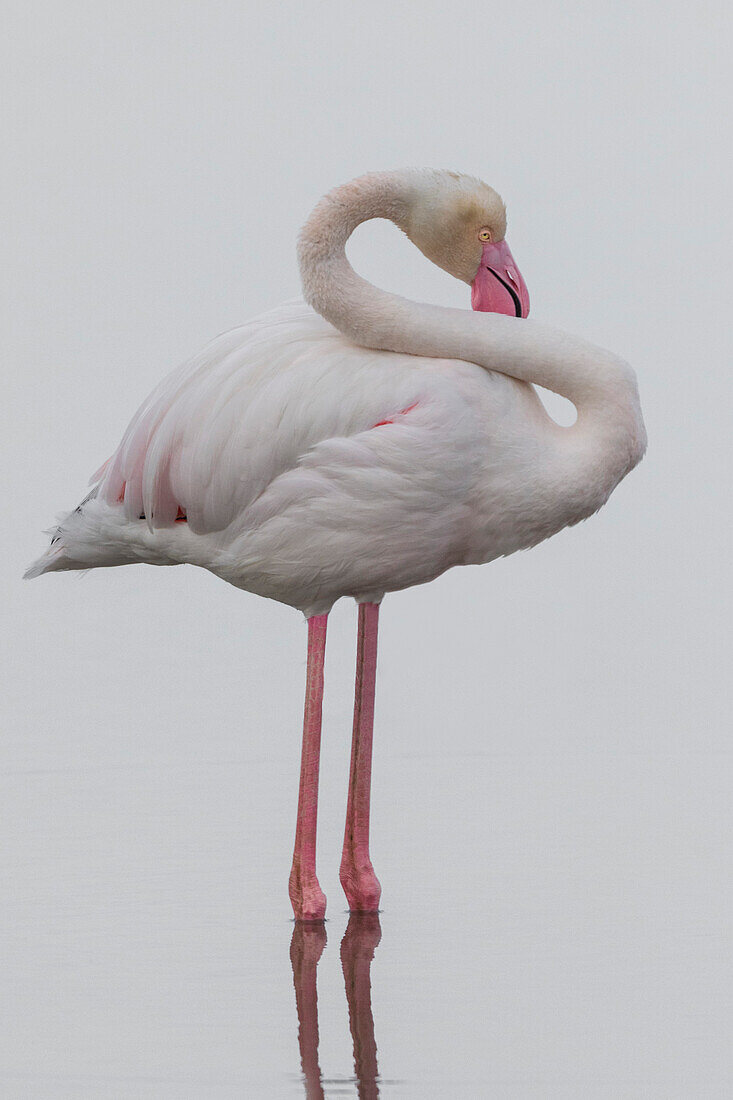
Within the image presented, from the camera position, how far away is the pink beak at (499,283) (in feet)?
20.1

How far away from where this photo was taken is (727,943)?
5.75 meters

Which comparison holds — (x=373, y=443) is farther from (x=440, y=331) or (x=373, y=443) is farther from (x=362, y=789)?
(x=362, y=789)

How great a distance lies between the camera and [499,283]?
20.1 feet

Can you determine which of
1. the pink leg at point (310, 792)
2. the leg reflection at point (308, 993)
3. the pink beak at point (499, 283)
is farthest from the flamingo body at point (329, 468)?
the leg reflection at point (308, 993)

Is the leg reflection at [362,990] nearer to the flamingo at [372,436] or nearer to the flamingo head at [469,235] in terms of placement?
the flamingo at [372,436]

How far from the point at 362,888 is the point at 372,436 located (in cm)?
155

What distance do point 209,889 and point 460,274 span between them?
216 centimetres

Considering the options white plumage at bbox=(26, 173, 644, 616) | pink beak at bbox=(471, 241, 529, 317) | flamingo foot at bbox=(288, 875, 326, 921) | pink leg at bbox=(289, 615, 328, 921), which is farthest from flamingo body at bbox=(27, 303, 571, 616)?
flamingo foot at bbox=(288, 875, 326, 921)

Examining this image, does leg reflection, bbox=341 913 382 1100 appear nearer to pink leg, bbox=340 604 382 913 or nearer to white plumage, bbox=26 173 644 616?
pink leg, bbox=340 604 382 913

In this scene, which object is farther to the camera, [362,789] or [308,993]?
[362,789]

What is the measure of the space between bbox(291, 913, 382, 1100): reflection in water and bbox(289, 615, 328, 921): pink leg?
0.24 feet

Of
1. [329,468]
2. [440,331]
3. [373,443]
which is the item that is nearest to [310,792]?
[329,468]

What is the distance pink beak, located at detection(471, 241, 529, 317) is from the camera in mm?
6125

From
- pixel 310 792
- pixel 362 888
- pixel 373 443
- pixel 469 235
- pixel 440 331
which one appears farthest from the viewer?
pixel 362 888
